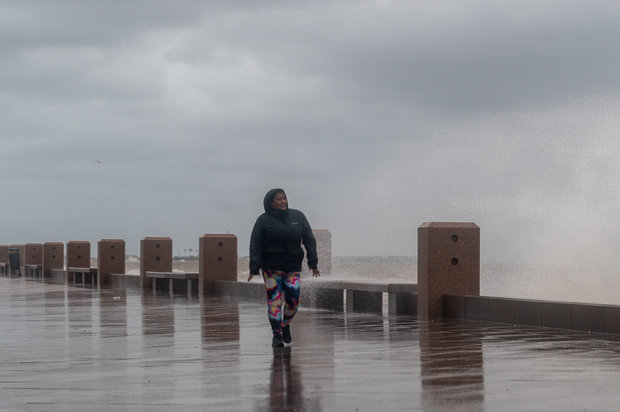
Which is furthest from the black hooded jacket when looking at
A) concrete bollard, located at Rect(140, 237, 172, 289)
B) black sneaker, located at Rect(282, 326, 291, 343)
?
concrete bollard, located at Rect(140, 237, 172, 289)

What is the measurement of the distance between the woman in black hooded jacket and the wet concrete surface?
0.39 m

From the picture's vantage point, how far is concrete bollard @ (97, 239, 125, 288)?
33.2 meters

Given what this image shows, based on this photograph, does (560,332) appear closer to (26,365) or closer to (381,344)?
(381,344)

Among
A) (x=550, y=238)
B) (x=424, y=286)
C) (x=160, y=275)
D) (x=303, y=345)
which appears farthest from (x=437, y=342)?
(x=550, y=238)

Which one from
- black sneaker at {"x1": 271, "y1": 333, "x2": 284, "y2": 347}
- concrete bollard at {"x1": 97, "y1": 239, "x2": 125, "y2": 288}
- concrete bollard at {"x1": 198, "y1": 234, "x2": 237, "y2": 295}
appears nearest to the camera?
black sneaker at {"x1": 271, "y1": 333, "x2": 284, "y2": 347}

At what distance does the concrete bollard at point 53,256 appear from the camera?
43.9 m

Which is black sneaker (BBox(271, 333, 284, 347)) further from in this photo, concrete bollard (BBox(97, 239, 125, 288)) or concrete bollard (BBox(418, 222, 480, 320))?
concrete bollard (BBox(97, 239, 125, 288))

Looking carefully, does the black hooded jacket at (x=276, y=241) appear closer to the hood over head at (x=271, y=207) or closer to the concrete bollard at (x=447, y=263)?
the hood over head at (x=271, y=207)

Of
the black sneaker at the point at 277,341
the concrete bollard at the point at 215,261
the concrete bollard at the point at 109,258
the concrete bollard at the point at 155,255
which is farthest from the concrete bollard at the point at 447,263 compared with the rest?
the concrete bollard at the point at 109,258

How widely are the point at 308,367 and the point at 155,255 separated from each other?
2022 centimetres

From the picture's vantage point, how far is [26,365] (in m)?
8.95

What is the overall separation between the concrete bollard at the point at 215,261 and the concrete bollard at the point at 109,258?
35.2 feet

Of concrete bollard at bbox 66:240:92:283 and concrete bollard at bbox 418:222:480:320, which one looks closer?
concrete bollard at bbox 418:222:480:320

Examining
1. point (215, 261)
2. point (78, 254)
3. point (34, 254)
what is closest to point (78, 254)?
point (78, 254)
